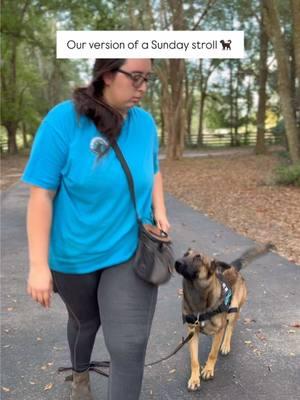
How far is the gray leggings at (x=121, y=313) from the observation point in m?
2.36

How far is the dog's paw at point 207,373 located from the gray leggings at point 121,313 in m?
1.26

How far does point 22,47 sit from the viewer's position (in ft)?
123

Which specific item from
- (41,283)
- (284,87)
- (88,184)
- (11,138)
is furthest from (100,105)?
(11,138)

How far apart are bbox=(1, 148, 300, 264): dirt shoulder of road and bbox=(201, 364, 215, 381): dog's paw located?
3.20 metres

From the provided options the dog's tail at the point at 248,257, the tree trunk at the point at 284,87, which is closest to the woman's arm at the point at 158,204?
the dog's tail at the point at 248,257

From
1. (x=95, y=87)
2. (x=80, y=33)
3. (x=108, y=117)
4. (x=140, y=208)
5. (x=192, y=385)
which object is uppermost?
(x=80, y=33)

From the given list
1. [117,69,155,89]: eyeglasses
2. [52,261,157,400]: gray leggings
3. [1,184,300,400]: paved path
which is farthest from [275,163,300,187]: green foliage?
[117,69,155,89]: eyeglasses

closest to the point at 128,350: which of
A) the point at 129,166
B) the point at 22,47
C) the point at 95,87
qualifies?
the point at 129,166

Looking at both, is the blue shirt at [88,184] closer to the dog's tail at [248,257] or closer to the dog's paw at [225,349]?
the dog's paw at [225,349]

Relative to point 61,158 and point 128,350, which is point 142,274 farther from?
point 61,158

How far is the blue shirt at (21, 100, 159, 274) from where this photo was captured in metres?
2.20

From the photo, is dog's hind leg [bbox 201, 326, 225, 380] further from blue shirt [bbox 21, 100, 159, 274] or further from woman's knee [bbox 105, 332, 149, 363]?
blue shirt [bbox 21, 100, 159, 274]

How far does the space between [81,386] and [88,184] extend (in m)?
1.51

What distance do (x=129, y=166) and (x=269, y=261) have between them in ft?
15.2
